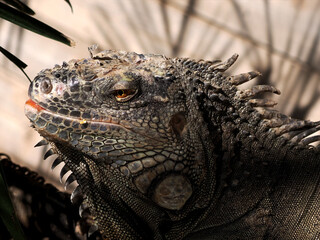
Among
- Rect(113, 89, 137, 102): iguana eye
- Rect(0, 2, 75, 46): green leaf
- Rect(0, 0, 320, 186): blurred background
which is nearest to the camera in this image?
Rect(113, 89, 137, 102): iguana eye

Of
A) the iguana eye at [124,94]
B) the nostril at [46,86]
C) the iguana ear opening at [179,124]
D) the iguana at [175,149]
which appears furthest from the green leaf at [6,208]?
the iguana ear opening at [179,124]

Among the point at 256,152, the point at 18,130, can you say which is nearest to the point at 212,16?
the point at 256,152

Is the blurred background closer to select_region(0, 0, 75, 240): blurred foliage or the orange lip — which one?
select_region(0, 0, 75, 240): blurred foliage

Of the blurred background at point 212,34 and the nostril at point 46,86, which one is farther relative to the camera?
the blurred background at point 212,34

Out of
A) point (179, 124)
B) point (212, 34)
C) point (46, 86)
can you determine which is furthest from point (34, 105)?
point (212, 34)

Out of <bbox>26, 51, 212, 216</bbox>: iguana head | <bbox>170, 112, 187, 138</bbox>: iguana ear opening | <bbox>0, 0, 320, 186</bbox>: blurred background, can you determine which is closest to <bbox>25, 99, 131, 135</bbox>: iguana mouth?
<bbox>26, 51, 212, 216</bbox>: iguana head

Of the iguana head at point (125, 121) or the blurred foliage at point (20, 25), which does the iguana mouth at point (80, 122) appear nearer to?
the iguana head at point (125, 121)

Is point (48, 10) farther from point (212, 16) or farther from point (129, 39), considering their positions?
point (212, 16)

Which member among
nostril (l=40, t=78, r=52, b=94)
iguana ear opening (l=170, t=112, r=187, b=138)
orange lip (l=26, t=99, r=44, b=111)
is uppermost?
iguana ear opening (l=170, t=112, r=187, b=138)
